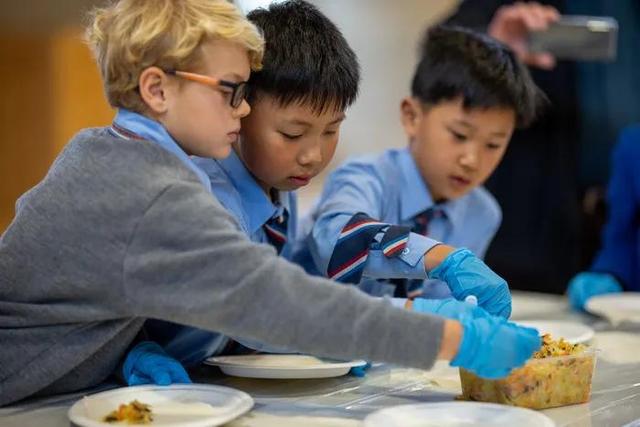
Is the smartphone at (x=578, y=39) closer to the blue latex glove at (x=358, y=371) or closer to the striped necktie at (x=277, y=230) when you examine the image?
the striped necktie at (x=277, y=230)

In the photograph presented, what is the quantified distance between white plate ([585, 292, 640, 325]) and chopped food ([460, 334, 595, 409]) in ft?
2.13

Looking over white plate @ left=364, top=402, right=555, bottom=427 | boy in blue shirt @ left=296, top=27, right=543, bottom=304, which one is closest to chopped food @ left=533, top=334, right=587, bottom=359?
white plate @ left=364, top=402, right=555, bottom=427

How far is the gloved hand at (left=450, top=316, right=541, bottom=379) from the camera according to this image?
109 centimetres

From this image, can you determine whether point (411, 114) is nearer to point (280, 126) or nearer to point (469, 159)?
point (469, 159)

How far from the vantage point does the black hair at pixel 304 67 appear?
148 centimetres

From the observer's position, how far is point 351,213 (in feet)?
5.21

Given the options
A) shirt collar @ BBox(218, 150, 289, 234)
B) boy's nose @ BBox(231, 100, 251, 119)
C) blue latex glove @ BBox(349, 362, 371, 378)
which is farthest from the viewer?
shirt collar @ BBox(218, 150, 289, 234)

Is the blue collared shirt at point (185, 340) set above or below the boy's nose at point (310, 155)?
below

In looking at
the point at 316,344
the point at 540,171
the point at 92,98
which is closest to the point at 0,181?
the point at 92,98

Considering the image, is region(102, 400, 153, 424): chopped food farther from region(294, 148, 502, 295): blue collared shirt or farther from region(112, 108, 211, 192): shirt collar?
region(294, 148, 502, 295): blue collared shirt

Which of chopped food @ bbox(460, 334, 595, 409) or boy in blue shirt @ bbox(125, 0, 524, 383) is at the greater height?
boy in blue shirt @ bbox(125, 0, 524, 383)

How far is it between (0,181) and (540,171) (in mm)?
1893

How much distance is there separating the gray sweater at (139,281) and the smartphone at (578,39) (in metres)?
1.68

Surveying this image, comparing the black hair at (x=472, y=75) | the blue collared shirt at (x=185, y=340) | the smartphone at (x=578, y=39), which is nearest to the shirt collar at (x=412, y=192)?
the black hair at (x=472, y=75)
